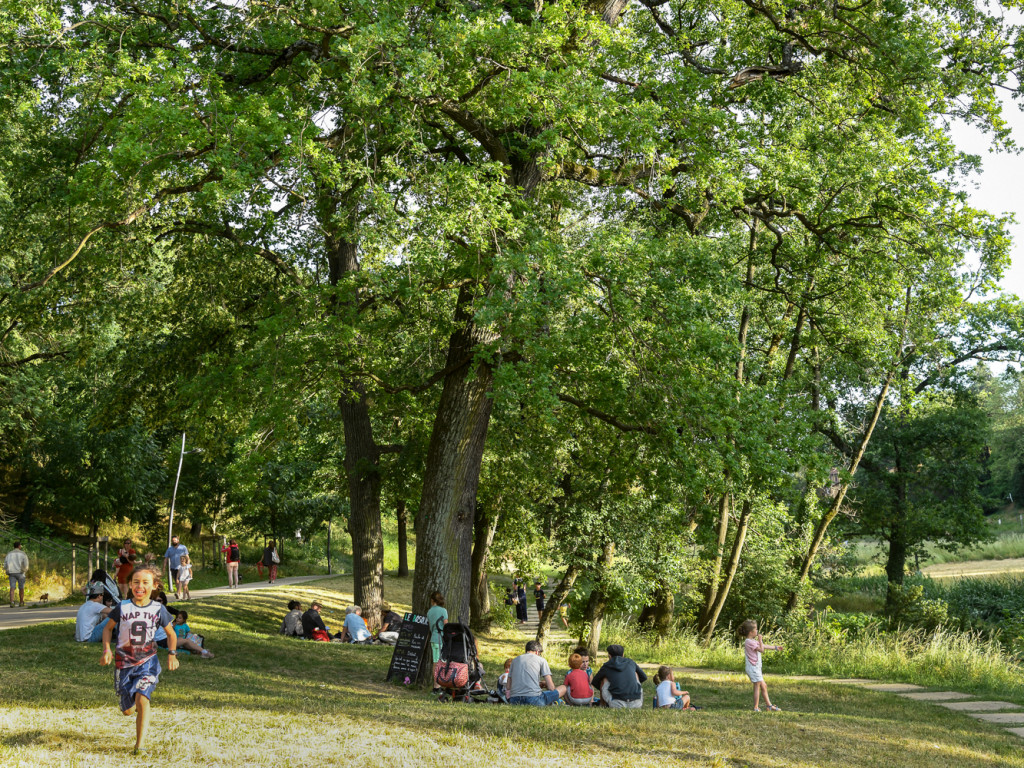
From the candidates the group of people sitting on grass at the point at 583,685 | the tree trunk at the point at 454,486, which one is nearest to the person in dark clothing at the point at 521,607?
the tree trunk at the point at 454,486

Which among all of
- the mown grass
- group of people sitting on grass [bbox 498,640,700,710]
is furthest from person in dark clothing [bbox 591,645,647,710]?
the mown grass

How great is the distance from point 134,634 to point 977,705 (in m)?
11.8

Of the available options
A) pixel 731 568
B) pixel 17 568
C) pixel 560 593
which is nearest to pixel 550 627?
pixel 560 593

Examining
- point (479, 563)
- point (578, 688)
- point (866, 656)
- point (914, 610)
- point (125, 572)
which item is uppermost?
point (125, 572)

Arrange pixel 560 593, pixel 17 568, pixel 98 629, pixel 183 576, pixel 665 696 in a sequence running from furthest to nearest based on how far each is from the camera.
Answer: pixel 183 576, pixel 560 593, pixel 17 568, pixel 98 629, pixel 665 696

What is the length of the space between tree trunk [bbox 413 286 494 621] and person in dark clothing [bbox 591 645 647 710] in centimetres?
216

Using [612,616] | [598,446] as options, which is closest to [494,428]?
[598,446]

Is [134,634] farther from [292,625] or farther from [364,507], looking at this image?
[364,507]

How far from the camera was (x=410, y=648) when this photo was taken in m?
11.9

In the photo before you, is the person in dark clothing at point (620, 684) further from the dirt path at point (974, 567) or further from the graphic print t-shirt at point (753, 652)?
the dirt path at point (974, 567)

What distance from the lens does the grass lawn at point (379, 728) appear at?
6793mm

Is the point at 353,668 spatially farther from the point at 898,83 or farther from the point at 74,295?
the point at 898,83

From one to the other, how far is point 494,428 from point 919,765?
31.3 ft

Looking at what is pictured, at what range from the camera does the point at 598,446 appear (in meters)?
14.8
